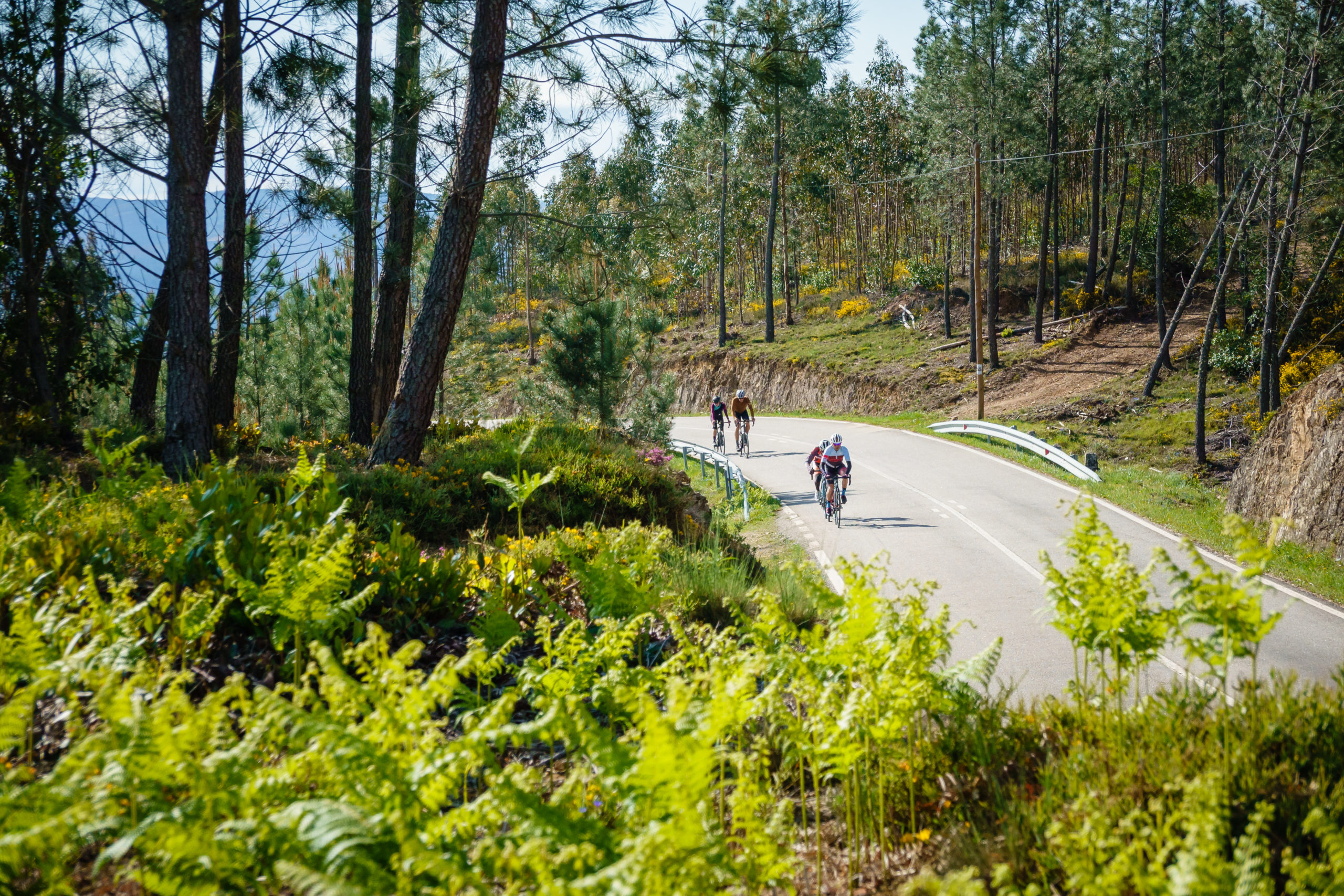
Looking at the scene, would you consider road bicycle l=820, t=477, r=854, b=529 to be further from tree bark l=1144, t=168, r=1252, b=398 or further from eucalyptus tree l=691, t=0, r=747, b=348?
tree bark l=1144, t=168, r=1252, b=398

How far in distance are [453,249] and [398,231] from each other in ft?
13.1

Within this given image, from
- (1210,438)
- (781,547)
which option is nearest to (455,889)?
(781,547)

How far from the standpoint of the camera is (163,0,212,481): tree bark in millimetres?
10242

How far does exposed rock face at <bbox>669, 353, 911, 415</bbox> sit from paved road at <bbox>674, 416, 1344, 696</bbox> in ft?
25.9

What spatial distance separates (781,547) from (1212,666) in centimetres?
1060

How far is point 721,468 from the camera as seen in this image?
71.7 ft

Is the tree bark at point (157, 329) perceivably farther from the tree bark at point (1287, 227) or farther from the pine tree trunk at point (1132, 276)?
the pine tree trunk at point (1132, 276)

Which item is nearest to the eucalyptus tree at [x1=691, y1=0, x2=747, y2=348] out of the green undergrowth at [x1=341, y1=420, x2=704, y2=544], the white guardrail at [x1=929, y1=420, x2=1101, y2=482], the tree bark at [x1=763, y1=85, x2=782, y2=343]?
the green undergrowth at [x1=341, y1=420, x2=704, y2=544]

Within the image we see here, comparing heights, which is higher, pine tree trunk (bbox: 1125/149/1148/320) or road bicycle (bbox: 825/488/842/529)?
pine tree trunk (bbox: 1125/149/1148/320)

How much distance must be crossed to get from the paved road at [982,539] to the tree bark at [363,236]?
309 inches

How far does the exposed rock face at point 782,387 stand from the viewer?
33.8 meters

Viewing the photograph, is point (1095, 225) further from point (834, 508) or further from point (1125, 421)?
point (834, 508)

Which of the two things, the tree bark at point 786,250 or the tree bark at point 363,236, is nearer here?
the tree bark at point 363,236

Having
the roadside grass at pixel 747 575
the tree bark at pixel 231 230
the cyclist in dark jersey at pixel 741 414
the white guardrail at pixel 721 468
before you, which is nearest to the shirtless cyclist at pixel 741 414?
the cyclist in dark jersey at pixel 741 414
